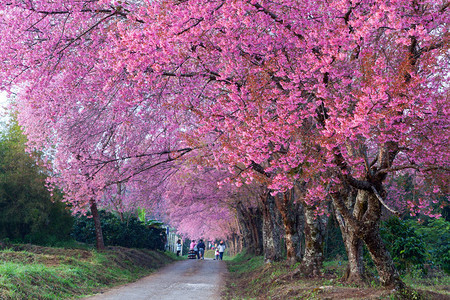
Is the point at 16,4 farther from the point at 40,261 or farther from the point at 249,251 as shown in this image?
the point at 249,251

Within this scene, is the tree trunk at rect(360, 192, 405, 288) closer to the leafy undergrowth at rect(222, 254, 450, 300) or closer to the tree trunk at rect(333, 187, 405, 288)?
the tree trunk at rect(333, 187, 405, 288)

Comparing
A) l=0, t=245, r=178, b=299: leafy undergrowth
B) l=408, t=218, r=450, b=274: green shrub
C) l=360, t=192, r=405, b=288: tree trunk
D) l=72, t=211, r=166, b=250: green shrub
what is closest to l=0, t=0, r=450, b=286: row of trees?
l=360, t=192, r=405, b=288: tree trunk

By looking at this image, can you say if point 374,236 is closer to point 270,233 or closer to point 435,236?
point 270,233

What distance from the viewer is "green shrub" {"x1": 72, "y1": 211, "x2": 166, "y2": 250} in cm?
2289

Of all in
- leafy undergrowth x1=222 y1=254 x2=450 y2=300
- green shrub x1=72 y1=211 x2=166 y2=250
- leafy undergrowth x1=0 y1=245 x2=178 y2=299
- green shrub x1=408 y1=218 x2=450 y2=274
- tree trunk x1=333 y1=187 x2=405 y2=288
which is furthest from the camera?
green shrub x1=72 y1=211 x2=166 y2=250

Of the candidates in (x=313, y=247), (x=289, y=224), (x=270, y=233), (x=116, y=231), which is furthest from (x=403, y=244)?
(x=116, y=231)

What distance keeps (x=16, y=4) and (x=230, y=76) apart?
4.83 m

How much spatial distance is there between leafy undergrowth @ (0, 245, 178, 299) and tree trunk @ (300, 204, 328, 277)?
20.2ft

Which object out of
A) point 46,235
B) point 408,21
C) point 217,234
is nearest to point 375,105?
point 408,21

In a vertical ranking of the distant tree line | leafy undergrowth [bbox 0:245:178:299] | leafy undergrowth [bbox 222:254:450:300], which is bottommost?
leafy undergrowth [bbox 222:254:450:300]

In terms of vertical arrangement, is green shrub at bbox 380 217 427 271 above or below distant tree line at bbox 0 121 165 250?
below

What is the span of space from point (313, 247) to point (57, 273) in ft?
24.5

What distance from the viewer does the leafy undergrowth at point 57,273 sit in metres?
8.45

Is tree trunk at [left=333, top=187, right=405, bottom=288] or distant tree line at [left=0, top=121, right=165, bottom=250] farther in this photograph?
distant tree line at [left=0, top=121, right=165, bottom=250]
